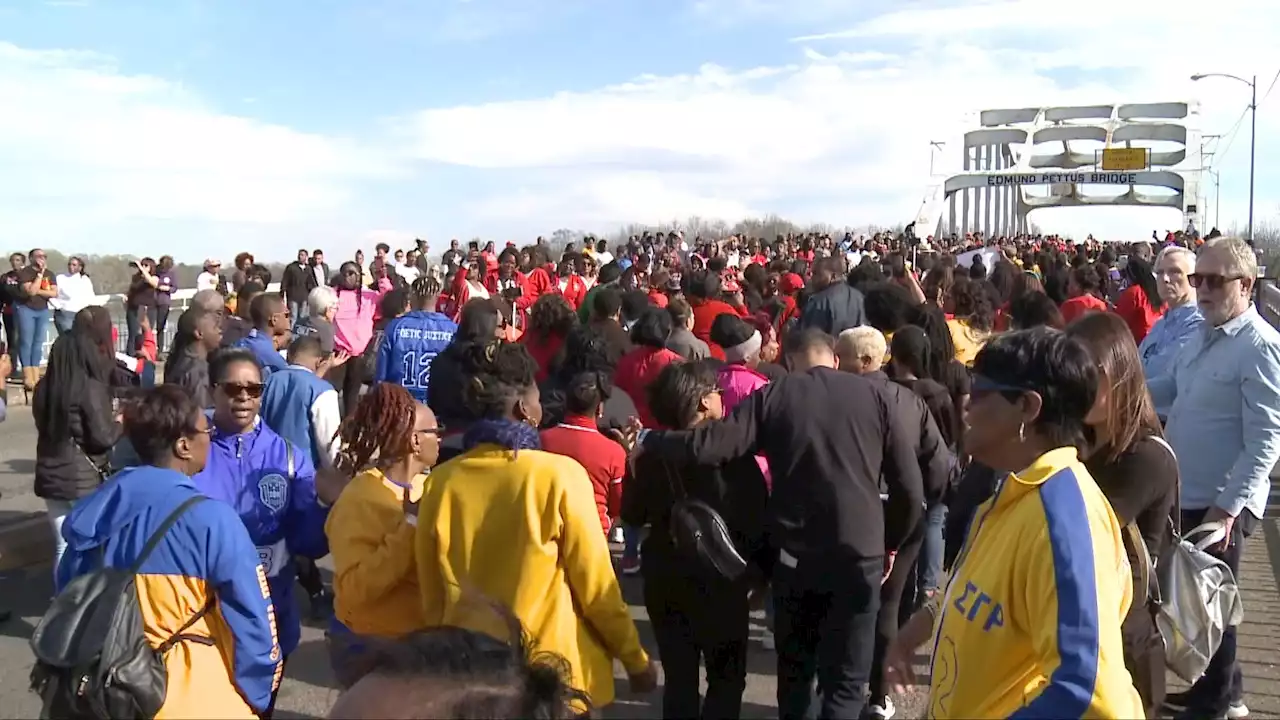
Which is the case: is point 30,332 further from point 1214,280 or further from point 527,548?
point 1214,280

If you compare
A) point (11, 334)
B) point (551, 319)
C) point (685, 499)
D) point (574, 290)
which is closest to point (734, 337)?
point (685, 499)

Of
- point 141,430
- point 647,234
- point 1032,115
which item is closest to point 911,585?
point 141,430

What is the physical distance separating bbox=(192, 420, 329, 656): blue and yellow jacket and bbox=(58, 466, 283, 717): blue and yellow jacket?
68 centimetres

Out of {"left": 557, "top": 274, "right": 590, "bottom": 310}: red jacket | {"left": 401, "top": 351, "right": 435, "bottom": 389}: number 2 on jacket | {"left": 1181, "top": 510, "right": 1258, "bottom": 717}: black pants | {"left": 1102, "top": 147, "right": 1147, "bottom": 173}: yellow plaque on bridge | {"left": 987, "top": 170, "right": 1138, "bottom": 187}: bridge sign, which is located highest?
{"left": 1102, "top": 147, "right": 1147, "bottom": 173}: yellow plaque on bridge

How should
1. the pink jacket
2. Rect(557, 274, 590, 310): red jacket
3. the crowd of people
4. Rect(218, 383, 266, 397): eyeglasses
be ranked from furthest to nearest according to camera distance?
Rect(557, 274, 590, 310): red jacket, the pink jacket, Rect(218, 383, 266, 397): eyeglasses, the crowd of people

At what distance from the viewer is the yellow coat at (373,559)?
128 inches

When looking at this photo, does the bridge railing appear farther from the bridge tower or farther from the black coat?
the bridge tower

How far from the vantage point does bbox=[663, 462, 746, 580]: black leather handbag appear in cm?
386

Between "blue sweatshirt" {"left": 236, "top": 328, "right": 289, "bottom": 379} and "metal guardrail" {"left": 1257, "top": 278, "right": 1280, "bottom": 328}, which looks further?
"metal guardrail" {"left": 1257, "top": 278, "right": 1280, "bottom": 328}

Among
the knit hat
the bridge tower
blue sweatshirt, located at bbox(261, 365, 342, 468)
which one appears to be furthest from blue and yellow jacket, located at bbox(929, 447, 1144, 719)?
the bridge tower

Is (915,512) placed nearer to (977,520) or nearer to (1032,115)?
(977,520)

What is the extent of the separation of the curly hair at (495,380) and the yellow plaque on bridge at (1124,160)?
61.5m

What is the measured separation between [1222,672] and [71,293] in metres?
15.3

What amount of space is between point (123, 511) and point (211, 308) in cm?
370
